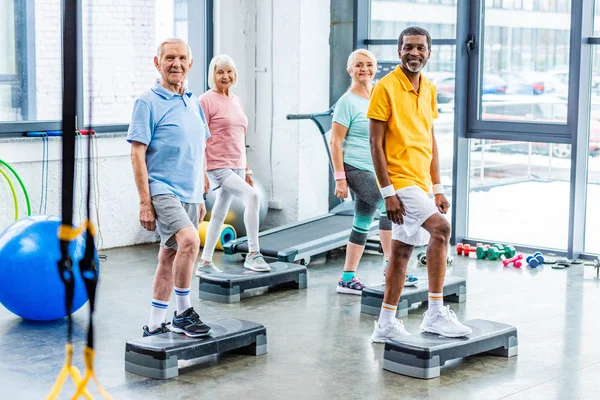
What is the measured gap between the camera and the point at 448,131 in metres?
7.72

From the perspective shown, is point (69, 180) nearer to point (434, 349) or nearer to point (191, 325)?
point (191, 325)

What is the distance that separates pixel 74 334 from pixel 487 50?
4170 mm

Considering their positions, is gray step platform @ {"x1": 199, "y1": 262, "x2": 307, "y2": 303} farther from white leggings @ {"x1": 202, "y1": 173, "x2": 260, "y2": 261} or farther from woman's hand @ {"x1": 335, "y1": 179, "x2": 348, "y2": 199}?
woman's hand @ {"x1": 335, "y1": 179, "x2": 348, "y2": 199}

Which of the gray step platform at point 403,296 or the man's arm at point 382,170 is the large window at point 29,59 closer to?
the gray step platform at point 403,296

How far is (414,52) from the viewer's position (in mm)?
4160

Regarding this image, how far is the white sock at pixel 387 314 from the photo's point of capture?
4355 millimetres

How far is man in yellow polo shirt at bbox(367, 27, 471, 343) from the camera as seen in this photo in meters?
4.09

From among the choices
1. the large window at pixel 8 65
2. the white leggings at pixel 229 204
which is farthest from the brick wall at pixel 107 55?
the white leggings at pixel 229 204

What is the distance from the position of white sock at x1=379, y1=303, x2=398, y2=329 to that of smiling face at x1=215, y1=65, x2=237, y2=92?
1.99 m

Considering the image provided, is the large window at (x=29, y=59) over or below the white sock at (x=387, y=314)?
over

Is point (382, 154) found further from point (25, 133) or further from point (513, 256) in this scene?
point (25, 133)

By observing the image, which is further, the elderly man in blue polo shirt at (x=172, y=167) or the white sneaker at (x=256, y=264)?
the white sneaker at (x=256, y=264)

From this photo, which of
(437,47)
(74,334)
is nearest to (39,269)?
(74,334)

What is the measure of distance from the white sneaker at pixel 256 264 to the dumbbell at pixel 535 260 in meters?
2.00
